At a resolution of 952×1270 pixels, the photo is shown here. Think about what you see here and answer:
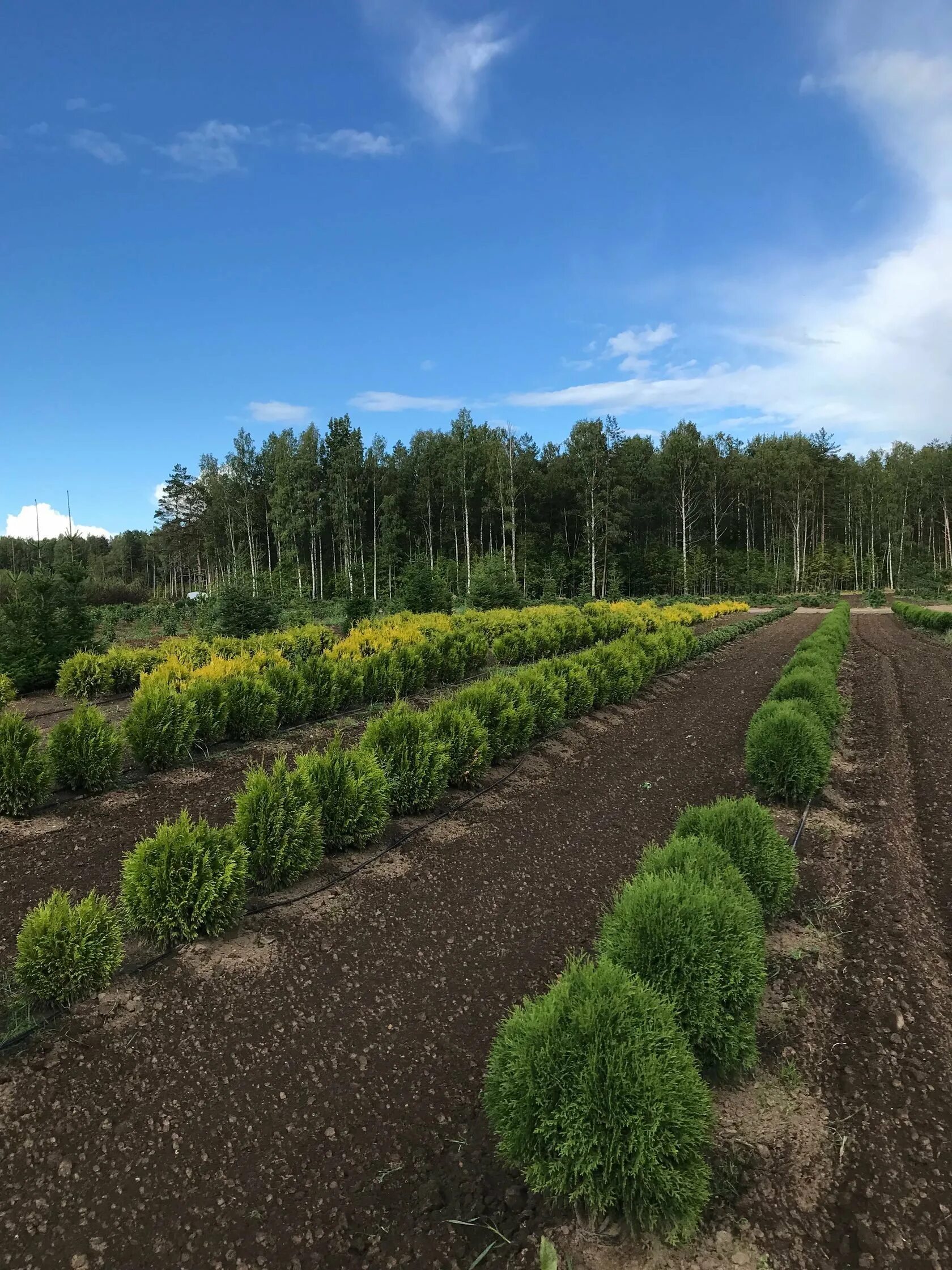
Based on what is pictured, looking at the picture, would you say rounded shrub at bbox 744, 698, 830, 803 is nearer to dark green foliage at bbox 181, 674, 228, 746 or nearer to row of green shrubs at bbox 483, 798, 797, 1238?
row of green shrubs at bbox 483, 798, 797, 1238

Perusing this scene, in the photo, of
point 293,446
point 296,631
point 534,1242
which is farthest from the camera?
point 293,446

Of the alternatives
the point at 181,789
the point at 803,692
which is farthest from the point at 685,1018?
the point at 803,692

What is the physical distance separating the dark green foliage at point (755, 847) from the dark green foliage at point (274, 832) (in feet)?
7.51

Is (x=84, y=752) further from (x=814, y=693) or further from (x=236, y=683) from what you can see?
(x=814, y=693)

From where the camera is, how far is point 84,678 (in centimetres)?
848

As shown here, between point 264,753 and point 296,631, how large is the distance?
6103mm

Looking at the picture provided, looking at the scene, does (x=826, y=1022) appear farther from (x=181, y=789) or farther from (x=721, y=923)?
(x=181, y=789)

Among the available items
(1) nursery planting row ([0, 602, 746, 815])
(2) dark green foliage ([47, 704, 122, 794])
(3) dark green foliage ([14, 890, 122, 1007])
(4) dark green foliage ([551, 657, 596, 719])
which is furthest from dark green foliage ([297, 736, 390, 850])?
(4) dark green foliage ([551, 657, 596, 719])

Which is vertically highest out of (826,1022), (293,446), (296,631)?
(293,446)

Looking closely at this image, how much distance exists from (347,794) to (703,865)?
244 centimetres

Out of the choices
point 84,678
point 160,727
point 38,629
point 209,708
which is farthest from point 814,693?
point 38,629

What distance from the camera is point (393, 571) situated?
42719 millimetres

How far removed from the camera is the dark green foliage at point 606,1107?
1812 millimetres

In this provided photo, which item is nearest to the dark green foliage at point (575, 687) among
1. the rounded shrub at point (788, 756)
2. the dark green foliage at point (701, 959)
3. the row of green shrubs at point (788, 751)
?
the row of green shrubs at point (788, 751)
